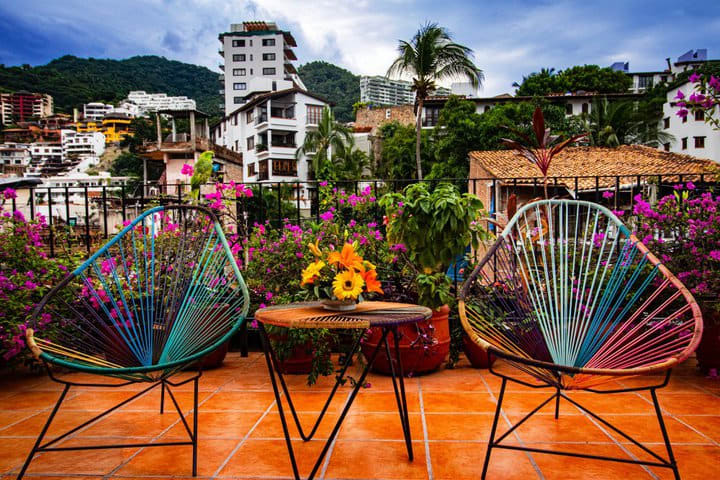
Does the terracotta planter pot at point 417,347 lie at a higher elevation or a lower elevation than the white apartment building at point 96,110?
lower

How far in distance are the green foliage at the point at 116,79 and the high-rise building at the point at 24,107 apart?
149 cm

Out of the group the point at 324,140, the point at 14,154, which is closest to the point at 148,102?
the point at 14,154

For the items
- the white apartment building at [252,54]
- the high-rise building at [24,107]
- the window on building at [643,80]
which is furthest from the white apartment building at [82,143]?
the window on building at [643,80]

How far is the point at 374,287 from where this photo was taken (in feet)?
5.20

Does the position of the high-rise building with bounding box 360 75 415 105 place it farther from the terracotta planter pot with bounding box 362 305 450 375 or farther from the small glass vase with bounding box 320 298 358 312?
the small glass vase with bounding box 320 298 358 312

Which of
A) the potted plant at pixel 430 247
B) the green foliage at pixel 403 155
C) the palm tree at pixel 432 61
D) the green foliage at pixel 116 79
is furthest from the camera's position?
the green foliage at pixel 116 79

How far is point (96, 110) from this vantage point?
74188 mm

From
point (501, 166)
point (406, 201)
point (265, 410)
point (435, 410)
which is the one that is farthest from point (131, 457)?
point (501, 166)

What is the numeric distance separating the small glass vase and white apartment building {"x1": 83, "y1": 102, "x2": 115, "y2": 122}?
3309 inches

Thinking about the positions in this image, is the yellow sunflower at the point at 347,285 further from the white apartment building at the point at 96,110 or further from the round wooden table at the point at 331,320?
the white apartment building at the point at 96,110

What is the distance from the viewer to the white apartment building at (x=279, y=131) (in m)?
28.5

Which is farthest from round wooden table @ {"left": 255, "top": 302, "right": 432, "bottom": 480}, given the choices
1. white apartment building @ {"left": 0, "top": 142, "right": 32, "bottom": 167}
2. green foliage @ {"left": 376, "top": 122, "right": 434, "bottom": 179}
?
white apartment building @ {"left": 0, "top": 142, "right": 32, "bottom": 167}

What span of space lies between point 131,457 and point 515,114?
853 inches

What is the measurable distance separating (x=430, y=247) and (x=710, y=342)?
154cm
